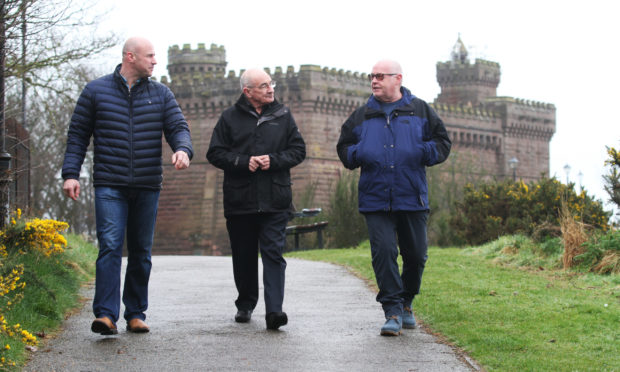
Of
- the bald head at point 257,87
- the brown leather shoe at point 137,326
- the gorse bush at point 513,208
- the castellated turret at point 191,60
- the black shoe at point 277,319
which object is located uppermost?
the castellated turret at point 191,60

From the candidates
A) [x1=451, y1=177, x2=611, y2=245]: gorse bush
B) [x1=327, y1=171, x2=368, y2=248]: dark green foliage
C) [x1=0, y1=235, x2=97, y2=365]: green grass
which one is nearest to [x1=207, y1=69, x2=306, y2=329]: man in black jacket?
[x1=0, y1=235, x2=97, y2=365]: green grass

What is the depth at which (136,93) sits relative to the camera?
26.0ft

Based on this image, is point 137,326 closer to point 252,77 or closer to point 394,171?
point 252,77

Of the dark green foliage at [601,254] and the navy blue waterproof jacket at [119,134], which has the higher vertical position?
the navy blue waterproof jacket at [119,134]

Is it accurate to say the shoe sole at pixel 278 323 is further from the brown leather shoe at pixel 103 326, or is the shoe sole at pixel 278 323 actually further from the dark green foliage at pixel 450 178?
the dark green foliage at pixel 450 178

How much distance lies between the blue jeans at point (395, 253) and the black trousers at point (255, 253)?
736 mm

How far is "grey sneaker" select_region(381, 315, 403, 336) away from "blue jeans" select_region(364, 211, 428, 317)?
79 millimetres

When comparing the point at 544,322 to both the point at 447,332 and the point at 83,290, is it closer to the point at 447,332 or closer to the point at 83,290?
the point at 447,332

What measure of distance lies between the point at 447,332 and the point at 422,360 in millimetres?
1171

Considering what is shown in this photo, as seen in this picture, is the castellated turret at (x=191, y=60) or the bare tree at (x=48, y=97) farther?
the castellated turret at (x=191, y=60)

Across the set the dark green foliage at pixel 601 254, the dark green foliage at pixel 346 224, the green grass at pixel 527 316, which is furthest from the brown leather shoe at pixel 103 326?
the dark green foliage at pixel 346 224

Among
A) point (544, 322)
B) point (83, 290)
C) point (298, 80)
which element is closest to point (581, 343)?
point (544, 322)

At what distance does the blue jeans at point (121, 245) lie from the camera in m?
7.66

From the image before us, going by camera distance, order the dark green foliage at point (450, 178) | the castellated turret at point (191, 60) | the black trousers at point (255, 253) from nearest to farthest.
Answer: the black trousers at point (255, 253) < the dark green foliage at point (450, 178) < the castellated turret at point (191, 60)
